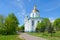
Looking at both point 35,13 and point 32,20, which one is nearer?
point 32,20

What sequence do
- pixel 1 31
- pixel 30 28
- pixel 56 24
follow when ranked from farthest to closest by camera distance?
1. pixel 30 28
2. pixel 56 24
3. pixel 1 31

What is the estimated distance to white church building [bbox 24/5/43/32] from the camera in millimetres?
113250

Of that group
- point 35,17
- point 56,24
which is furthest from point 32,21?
point 56,24

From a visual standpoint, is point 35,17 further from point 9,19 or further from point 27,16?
point 9,19

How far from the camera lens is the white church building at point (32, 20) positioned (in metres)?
113

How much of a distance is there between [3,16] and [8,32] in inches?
303

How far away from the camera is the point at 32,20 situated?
380ft

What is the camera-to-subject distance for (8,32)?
56.3 meters

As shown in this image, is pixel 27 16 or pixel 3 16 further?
pixel 27 16

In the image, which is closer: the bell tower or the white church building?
the white church building

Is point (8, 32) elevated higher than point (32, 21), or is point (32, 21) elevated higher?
point (32, 21)

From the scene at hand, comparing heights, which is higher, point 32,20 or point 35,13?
point 35,13

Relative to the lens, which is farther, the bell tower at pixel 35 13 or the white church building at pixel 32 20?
the bell tower at pixel 35 13

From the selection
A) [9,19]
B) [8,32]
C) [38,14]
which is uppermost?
[38,14]
